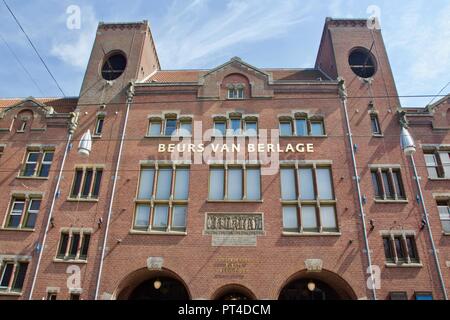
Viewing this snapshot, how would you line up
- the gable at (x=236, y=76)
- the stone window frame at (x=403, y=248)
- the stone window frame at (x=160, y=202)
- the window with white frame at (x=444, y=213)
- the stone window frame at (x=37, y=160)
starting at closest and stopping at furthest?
1. the stone window frame at (x=403, y=248)
2. the window with white frame at (x=444, y=213)
3. the stone window frame at (x=160, y=202)
4. the stone window frame at (x=37, y=160)
5. the gable at (x=236, y=76)

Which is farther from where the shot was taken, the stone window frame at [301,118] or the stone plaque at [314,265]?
the stone window frame at [301,118]

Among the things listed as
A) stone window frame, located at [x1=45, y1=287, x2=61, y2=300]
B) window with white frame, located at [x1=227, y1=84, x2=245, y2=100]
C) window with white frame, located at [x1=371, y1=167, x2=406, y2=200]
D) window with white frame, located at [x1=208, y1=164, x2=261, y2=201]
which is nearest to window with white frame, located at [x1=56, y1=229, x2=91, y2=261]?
stone window frame, located at [x1=45, y1=287, x2=61, y2=300]

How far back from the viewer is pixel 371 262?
16469 mm

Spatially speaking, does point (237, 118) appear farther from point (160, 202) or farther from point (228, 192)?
point (160, 202)

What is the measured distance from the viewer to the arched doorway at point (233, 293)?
1633cm

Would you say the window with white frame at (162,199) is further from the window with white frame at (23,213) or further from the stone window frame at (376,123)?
the stone window frame at (376,123)

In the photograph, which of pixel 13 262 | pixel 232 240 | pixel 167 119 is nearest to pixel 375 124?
pixel 232 240

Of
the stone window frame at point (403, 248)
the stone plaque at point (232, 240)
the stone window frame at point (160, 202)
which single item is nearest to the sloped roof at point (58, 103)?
the stone window frame at point (160, 202)

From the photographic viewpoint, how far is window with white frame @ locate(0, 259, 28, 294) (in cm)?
1662

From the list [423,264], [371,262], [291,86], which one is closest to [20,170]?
[291,86]

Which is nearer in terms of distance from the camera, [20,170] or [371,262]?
[371,262]

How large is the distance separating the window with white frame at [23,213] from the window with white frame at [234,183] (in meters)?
9.91

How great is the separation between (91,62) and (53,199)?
34.7 ft
